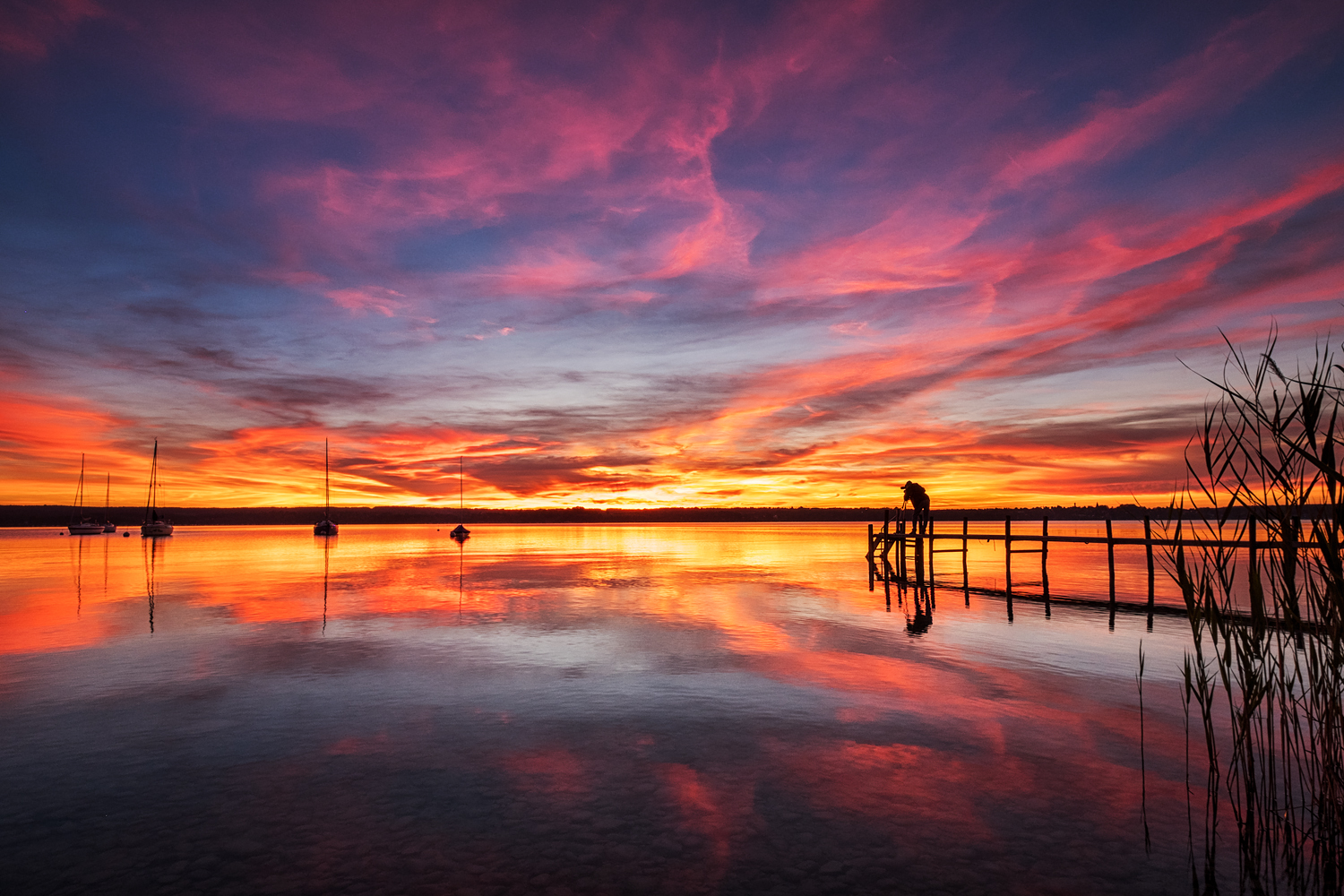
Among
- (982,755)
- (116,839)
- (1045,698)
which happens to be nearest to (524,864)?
(116,839)

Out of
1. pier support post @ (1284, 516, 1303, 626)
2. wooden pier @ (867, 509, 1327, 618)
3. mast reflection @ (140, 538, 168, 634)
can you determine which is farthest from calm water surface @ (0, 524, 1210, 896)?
wooden pier @ (867, 509, 1327, 618)

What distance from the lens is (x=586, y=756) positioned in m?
10.0

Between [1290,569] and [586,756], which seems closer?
[1290,569]

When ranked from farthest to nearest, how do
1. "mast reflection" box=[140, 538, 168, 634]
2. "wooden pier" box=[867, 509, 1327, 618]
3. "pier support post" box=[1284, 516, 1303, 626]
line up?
"mast reflection" box=[140, 538, 168, 634], "wooden pier" box=[867, 509, 1327, 618], "pier support post" box=[1284, 516, 1303, 626]

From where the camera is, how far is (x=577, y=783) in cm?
901

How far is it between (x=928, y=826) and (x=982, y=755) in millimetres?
2720

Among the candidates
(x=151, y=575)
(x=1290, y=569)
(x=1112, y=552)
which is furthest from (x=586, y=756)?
(x=151, y=575)

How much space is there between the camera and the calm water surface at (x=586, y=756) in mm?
6965

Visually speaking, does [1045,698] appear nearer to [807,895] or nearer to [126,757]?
[807,895]

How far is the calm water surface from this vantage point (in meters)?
6.96

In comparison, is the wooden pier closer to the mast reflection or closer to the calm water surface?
the calm water surface

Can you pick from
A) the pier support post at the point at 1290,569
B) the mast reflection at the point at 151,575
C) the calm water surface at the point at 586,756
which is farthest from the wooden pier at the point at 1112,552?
the mast reflection at the point at 151,575

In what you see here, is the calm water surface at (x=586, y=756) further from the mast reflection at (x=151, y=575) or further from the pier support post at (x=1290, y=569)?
the pier support post at (x=1290, y=569)

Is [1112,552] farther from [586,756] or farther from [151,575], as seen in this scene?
[151,575]
